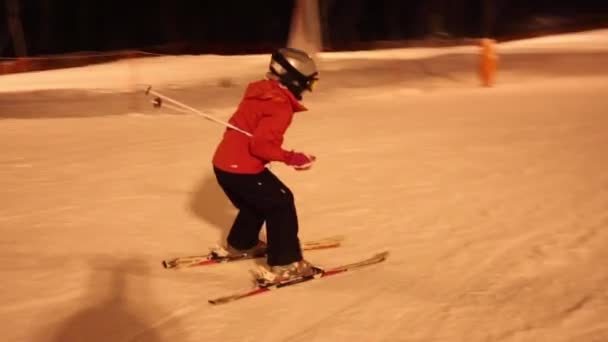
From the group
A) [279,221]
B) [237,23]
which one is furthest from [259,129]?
[237,23]

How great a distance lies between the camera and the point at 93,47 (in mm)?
37625

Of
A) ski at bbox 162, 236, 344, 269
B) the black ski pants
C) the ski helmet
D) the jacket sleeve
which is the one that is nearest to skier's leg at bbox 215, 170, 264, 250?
the black ski pants

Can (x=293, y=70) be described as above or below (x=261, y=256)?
above

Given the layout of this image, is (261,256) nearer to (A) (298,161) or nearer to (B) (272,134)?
(A) (298,161)

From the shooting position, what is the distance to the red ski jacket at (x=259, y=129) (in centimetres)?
471

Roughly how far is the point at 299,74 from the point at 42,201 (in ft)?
12.4

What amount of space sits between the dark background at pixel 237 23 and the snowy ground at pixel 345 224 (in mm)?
24332

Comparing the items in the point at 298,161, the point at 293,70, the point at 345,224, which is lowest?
the point at 345,224

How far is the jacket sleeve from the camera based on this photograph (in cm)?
470

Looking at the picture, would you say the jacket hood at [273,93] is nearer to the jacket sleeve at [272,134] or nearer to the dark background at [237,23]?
the jacket sleeve at [272,134]

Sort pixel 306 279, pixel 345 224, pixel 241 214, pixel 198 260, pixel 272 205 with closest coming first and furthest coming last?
pixel 272 205 → pixel 306 279 → pixel 241 214 → pixel 198 260 → pixel 345 224

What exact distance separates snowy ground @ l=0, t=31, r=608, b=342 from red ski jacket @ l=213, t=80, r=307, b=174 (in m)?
0.82

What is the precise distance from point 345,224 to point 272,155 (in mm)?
2082

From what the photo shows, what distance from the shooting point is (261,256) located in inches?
224
